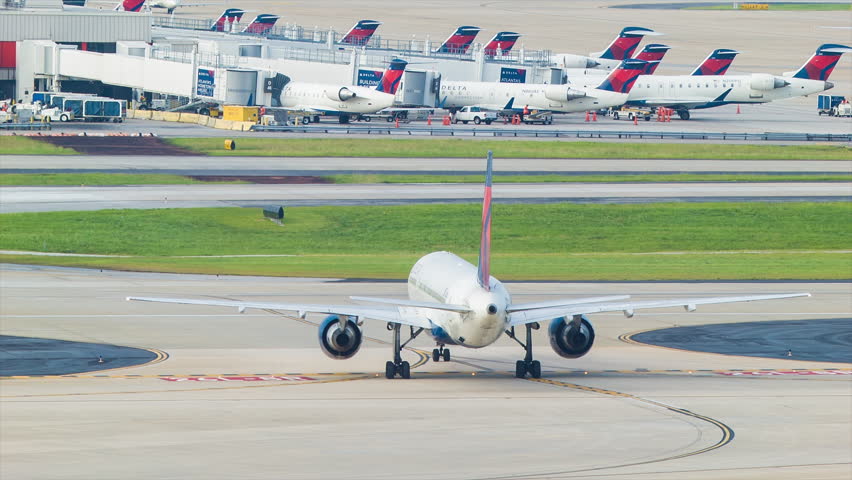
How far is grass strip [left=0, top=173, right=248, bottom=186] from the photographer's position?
3693 inches

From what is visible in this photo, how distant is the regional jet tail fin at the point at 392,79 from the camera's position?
14300 cm

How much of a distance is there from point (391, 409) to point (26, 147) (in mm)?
83994

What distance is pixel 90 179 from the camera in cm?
9569

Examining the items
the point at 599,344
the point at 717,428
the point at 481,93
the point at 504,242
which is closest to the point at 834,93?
the point at 481,93

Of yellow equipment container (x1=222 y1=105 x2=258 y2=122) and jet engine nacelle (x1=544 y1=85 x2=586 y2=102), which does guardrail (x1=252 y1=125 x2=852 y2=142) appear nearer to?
yellow equipment container (x1=222 y1=105 x2=258 y2=122)

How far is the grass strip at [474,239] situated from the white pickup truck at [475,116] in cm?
6100

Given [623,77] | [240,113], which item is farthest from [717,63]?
[240,113]

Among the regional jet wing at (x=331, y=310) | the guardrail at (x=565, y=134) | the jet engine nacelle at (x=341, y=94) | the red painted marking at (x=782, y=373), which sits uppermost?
the jet engine nacelle at (x=341, y=94)

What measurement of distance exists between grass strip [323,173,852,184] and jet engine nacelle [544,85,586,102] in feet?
145

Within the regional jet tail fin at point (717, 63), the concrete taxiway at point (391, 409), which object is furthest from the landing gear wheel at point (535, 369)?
the regional jet tail fin at point (717, 63)

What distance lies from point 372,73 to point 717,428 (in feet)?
394

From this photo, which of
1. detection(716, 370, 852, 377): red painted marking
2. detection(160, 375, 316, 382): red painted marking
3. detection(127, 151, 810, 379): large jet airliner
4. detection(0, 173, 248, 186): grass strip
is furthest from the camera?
detection(0, 173, 248, 186): grass strip

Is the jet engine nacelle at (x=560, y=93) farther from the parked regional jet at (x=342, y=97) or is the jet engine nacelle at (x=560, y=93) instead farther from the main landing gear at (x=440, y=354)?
the main landing gear at (x=440, y=354)

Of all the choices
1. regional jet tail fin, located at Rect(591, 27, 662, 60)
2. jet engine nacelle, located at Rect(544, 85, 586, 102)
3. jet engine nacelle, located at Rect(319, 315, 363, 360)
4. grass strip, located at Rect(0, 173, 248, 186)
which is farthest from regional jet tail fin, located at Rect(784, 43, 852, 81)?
jet engine nacelle, located at Rect(319, 315, 363, 360)
